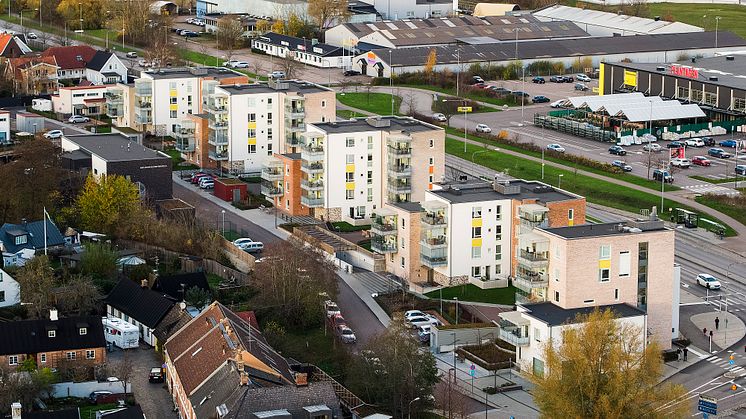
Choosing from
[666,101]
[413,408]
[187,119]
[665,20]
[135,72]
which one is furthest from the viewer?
[665,20]

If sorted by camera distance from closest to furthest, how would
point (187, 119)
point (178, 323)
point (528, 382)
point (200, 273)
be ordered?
point (528, 382) → point (178, 323) → point (200, 273) → point (187, 119)

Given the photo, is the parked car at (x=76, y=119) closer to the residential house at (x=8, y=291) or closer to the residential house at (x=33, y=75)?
the residential house at (x=33, y=75)

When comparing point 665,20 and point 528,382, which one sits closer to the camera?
point 528,382

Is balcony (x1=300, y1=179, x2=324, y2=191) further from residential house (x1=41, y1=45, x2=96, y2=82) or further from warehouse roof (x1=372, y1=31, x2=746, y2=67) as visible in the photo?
warehouse roof (x1=372, y1=31, x2=746, y2=67)

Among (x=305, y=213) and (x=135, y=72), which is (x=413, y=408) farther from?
(x=135, y=72)

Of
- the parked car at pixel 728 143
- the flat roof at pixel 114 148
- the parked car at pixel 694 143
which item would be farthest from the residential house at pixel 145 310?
A: the parked car at pixel 728 143

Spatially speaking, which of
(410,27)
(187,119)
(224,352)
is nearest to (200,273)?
(224,352)

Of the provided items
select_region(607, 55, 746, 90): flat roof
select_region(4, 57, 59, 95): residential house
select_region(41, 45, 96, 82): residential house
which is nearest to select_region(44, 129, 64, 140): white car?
select_region(4, 57, 59, 95): residential house
